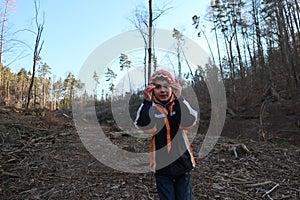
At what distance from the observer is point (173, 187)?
182 centimetres

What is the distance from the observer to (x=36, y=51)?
618 inches

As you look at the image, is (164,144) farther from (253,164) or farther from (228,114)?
(228,114)

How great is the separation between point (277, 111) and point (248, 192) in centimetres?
1004

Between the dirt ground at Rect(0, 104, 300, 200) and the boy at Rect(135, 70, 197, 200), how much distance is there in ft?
4.16

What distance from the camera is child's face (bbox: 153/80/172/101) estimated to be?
1883 mm

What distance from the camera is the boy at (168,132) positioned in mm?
1799

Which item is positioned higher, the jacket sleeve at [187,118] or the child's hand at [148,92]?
the child's hand at [148,92]

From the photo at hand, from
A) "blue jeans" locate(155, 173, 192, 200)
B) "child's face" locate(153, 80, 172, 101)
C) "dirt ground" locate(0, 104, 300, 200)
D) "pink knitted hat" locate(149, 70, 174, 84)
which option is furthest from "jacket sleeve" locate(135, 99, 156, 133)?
"dirt ground" locate(0, 104, 300, 200)

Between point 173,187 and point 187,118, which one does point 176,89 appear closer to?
point 187,118

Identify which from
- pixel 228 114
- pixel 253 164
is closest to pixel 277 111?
pixel 228 114

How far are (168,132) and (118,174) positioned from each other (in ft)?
6.95

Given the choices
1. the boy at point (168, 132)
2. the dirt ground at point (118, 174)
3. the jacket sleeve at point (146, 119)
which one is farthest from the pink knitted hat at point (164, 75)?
the dirt ground at point (118, 174)

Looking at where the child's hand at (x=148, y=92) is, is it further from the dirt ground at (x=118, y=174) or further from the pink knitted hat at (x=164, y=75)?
the dirt ground at (x=118, y=174)

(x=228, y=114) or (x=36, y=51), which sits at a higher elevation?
(x=36, y=51)
